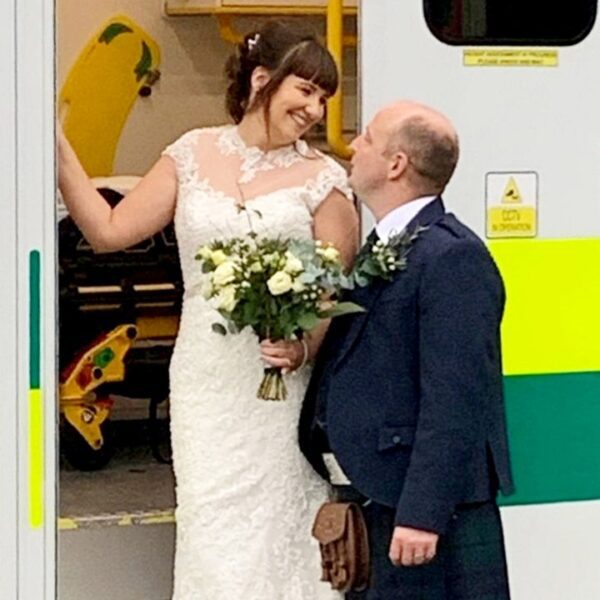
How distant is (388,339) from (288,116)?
0.54m

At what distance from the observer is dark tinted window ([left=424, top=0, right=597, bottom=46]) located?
11.8 ft

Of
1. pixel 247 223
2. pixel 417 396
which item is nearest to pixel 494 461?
pixel 417 396

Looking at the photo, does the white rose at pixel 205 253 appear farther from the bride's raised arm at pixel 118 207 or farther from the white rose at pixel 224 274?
the bride's raised arm at pixel 118 207

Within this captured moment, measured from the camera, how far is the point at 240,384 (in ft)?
11.6

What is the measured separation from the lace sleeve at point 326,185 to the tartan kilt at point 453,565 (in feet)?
2.02

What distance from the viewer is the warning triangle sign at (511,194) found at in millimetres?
3670

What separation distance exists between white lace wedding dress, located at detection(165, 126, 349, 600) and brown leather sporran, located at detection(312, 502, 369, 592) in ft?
0.69

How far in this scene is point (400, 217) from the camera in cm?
331

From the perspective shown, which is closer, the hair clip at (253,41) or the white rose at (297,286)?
the white rose at (297,286)

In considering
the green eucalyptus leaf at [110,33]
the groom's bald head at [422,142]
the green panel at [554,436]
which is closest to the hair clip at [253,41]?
the groom's bald head at [422,142]

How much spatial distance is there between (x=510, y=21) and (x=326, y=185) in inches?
20.6
